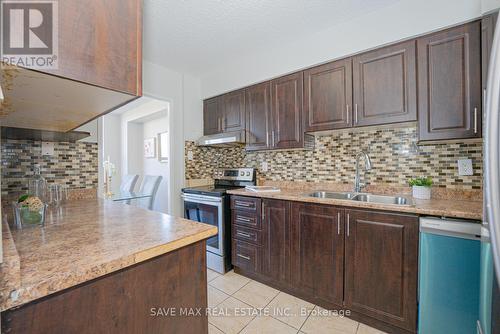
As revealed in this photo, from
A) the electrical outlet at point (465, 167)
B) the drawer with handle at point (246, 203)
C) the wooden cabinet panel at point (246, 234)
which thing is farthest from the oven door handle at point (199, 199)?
the electrical outlet at point (465, 167)

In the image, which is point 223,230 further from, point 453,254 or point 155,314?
point 453,254

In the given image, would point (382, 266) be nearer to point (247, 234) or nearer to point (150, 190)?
point (247, 234)

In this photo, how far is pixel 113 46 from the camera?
64cm

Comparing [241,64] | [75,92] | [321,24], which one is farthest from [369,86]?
[75,92]

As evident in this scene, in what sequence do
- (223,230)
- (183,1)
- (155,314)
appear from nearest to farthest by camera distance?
(155,314)
(183,1)
(223,230)

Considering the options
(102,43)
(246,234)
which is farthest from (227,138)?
(102,43)

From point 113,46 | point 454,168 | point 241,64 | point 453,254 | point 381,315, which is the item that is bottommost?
point 381,315

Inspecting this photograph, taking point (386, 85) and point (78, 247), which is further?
point (386, 85)

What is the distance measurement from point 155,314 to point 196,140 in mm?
2556

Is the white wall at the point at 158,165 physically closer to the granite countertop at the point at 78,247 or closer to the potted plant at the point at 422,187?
the granite countertop at the point at 78,247

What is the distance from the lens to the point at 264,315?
5.73 feet

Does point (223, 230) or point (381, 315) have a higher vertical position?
point (223, 230)

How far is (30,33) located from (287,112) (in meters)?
2.02

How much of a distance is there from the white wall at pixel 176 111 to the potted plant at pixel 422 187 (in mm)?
2539
